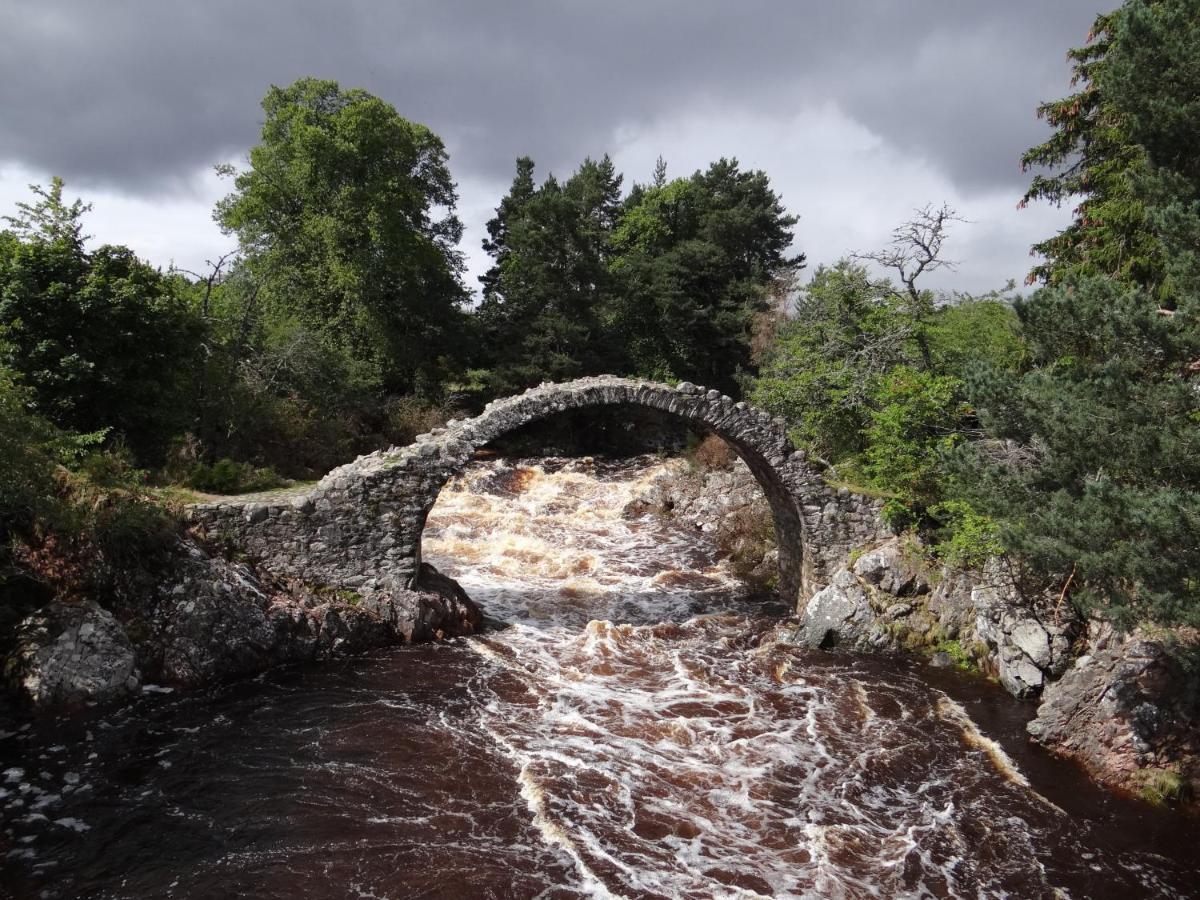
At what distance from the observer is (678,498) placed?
80.6ft

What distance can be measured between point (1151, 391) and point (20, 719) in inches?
540

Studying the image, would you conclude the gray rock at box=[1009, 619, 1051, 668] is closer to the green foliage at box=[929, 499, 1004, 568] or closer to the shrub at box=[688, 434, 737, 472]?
the green foliage at box=[929, 499, 1004, 568]

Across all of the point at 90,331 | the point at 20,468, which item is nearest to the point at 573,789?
the point at 20,468

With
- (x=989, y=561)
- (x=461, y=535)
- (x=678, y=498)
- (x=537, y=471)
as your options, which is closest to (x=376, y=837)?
(x=989, y=561)

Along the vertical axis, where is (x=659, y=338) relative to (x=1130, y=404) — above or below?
above

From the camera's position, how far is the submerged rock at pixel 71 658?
9320 millimetres

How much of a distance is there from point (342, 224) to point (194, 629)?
21.2 metres

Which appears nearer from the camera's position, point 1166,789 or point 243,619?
point 1166,789

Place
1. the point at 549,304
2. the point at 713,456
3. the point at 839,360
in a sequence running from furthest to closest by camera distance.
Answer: the point at 549,304 < the point at 713,456 < the point at 839,360

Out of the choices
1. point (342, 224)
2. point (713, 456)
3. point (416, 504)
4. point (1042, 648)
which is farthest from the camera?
point (342, 224)

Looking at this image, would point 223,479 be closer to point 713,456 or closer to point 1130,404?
point 1130,404

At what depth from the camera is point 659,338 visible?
38906 mm

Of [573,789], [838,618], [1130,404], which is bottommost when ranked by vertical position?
[573,789]

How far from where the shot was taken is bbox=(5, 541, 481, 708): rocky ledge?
9.52m
